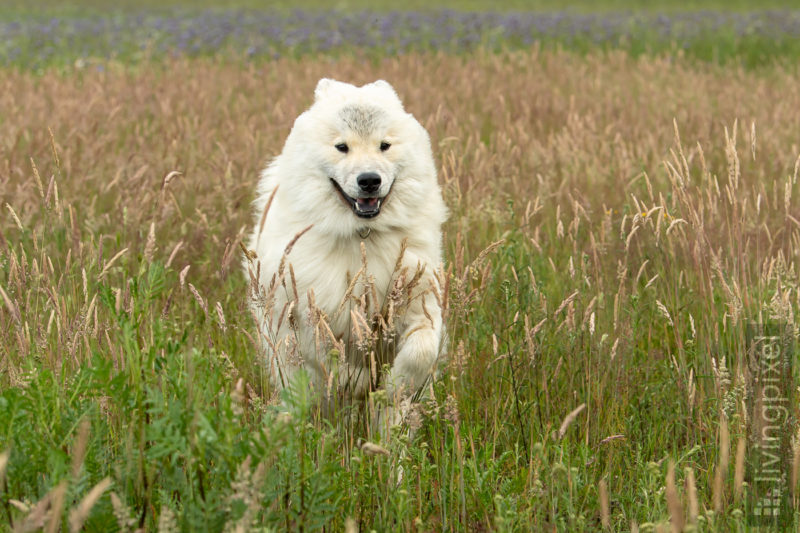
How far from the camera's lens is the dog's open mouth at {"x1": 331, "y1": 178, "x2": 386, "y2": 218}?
3.58 metres

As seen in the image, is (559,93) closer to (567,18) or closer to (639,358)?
(639,358)

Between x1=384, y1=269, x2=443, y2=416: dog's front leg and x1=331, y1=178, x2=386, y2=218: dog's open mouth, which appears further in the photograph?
x1=331, y1=178, x2=386, y2=218: dog's open mouth

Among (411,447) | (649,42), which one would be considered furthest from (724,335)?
(649,42)

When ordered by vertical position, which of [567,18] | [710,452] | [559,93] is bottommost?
[710,452]

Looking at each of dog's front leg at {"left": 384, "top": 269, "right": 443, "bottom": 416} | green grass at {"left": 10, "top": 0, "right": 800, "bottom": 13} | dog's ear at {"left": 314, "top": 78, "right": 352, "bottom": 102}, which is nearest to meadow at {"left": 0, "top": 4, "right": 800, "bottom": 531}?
dog's front leg at {"left": 384, "top": 269, "right": 443, "bottom": 416}

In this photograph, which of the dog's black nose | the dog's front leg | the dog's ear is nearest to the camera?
the dog's front leg

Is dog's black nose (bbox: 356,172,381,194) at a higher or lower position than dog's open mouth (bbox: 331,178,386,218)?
higher

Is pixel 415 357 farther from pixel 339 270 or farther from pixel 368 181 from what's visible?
pixel 368 181

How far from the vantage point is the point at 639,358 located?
3961 mm

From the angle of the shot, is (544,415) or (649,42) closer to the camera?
(544,415)

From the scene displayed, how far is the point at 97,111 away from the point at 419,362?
5.85m

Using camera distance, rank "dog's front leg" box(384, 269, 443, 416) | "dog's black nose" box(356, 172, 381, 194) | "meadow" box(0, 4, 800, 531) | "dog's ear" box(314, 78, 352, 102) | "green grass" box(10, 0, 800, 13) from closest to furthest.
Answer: "meadow" box(0, 4, 800, 531) → "dog's front leg" box(384, 269, 443, 416) → "dog's black nose" box(356, 172, 381, 194) → "dog's ear" box(314, 78, 352, 102) → "green grass" box(10, 0, 800, 13)

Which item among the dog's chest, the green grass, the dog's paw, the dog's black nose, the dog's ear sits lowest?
the dog's paw

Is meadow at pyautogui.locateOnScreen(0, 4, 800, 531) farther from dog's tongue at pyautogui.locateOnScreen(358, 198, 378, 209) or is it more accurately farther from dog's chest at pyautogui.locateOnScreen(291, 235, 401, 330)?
dog's tongue at pyautogui.locateOnScreen(358, 198, 378, 209)
